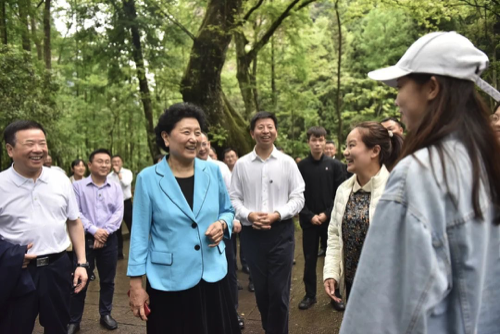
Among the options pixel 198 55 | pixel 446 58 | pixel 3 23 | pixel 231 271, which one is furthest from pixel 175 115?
pixel 198 55

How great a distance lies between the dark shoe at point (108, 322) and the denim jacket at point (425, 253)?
4168 mm

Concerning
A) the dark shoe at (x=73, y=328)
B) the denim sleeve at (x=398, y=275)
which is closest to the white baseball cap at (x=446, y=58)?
the denim sleeve at (x=398, y=275)

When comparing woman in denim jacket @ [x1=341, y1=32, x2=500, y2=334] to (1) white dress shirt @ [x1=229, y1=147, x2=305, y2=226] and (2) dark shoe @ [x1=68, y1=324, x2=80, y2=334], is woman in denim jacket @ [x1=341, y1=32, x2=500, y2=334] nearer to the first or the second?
(1) white dress shirt @ [x1=229, y1=147, x2=305, y2=226]

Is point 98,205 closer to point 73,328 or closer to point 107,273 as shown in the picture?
point 107,273

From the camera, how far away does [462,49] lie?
1.25m

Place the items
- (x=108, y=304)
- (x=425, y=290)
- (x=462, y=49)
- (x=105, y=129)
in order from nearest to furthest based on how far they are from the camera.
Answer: (x=425, y=290), (x=462, y=49), (x=108, y=304), (x=105, y=129)

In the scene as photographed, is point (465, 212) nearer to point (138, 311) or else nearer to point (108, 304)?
point (138, 311)

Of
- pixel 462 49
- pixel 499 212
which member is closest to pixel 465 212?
pixel 499 212

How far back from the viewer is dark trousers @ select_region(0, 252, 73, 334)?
299cm

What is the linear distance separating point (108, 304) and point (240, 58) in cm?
1037

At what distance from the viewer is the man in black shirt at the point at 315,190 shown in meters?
5.22

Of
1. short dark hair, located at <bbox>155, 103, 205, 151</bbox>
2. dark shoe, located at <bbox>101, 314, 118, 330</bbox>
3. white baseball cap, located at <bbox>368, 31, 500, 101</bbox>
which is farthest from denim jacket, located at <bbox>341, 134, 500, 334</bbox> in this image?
dark shoe, located at <bbox>101, 314, 118, 330</bbox>

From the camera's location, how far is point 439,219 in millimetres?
1131

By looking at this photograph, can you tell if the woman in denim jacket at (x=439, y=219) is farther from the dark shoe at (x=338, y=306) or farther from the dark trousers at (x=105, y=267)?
the dark trousers at (x=105, y=267)
